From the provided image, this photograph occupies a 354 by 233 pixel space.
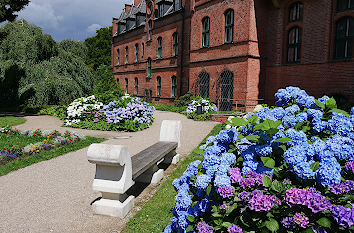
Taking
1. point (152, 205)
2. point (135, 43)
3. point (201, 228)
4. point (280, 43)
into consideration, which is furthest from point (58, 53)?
point (201, 228)

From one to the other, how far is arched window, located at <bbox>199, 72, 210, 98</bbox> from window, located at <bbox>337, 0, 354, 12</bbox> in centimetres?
862

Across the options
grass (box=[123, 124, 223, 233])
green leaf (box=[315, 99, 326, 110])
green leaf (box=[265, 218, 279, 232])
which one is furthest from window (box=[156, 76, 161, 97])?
green leaf (box=[265, 218, 279, 232])

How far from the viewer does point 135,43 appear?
30844mm

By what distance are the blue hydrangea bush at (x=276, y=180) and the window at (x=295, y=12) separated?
15187mm

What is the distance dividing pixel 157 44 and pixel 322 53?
15.9m

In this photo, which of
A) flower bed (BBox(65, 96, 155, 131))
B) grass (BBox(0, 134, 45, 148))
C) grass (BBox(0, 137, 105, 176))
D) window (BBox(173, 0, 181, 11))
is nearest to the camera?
grass (BBox(0, 137, 105, 176))

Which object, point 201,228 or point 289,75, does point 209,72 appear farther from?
point 201,228

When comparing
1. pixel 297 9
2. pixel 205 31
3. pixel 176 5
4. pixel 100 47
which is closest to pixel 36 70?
pixel 205 31

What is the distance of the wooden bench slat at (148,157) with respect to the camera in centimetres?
460

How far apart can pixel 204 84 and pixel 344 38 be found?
891 centimetres

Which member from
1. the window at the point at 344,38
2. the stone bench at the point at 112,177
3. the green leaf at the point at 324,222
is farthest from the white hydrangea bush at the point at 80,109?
the window at the point at 344,38

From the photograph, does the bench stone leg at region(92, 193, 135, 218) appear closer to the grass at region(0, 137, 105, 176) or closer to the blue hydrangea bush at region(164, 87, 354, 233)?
the blue hydrangea bush at region(164, 87, 354, 233)

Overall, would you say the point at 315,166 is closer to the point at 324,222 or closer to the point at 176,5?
the point at 324,222

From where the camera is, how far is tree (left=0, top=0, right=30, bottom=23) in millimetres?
15992
